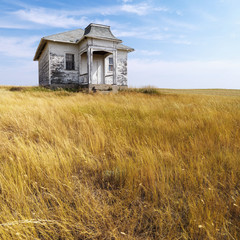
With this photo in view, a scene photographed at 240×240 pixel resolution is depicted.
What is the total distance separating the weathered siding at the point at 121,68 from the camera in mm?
18281

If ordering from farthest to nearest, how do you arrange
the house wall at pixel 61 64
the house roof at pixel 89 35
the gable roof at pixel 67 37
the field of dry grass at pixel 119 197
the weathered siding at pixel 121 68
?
the weathered siding at pixel 121 68 → the house wall at pixel 61 64 → the gable roof at pixel 67 37 → the house roof at pixel 89 35 → the field of dry grass at pixel 119 197

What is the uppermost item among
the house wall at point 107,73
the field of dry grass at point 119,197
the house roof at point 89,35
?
the house roof at point 89,35

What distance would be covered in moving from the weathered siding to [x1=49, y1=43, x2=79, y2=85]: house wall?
4.17 metres

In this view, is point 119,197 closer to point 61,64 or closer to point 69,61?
point 61,64

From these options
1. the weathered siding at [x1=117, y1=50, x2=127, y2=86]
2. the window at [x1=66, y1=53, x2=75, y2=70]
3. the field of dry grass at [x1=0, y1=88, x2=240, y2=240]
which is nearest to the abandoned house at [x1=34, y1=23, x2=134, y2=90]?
the window at [x1=66, y1=53, x2=75, y2=70]

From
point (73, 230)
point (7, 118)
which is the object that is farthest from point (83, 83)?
point (73, 230)

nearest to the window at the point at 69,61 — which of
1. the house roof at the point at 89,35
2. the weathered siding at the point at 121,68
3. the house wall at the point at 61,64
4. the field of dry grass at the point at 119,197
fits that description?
the house wall at the point at 61,64

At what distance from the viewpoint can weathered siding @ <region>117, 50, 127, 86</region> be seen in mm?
18281

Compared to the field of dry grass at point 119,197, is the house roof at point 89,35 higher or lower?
higher

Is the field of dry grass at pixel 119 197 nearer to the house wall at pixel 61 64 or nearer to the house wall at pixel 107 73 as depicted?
the house wall at pixel 61 64

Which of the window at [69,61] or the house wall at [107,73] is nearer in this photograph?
the window at [69,61]

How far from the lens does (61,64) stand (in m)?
16.1

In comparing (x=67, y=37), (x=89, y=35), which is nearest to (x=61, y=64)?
(x=67, y=37)

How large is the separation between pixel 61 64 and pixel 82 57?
208 centimetres
